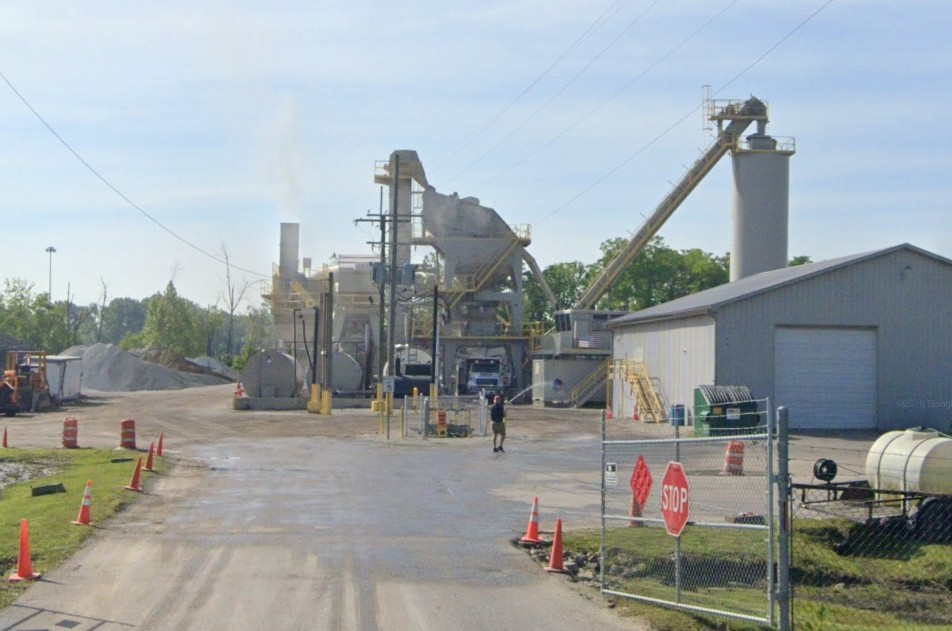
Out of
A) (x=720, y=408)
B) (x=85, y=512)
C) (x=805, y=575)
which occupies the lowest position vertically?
(x=805, y=575)

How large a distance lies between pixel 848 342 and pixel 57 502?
28697 mm

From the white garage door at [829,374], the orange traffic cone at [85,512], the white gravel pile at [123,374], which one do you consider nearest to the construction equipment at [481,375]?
the white garage door at [829,374]

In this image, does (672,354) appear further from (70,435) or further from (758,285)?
(70,435)

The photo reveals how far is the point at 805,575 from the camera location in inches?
601

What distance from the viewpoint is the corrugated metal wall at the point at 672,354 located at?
1574 inches

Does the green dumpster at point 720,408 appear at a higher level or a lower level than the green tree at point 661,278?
lower

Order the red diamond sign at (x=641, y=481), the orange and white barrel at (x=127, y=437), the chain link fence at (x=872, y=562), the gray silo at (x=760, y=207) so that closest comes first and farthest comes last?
1. the red diamond sign at (x=641, y=481)
2. the chain link fence at (x=872, y=562)
3. the orange and white barrel at (x=127, y=437)
4. the gray silo at (x=760, y=207)

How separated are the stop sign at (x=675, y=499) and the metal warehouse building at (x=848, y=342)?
93.0 feet

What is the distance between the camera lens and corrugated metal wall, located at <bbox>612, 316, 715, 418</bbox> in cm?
3997

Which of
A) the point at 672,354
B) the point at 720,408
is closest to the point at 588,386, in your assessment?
the point at 672,354

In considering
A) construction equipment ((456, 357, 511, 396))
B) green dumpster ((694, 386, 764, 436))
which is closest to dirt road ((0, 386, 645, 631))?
green dumpster ((694, 386, 764, 436))

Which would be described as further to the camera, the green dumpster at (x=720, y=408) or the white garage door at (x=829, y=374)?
the white garage door at (x=829, y=374)

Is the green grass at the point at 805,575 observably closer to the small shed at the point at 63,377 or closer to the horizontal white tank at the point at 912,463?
the horizontal white tank at the point at 912,463

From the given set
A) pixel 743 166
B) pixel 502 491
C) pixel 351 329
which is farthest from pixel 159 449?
pixel 351 329
